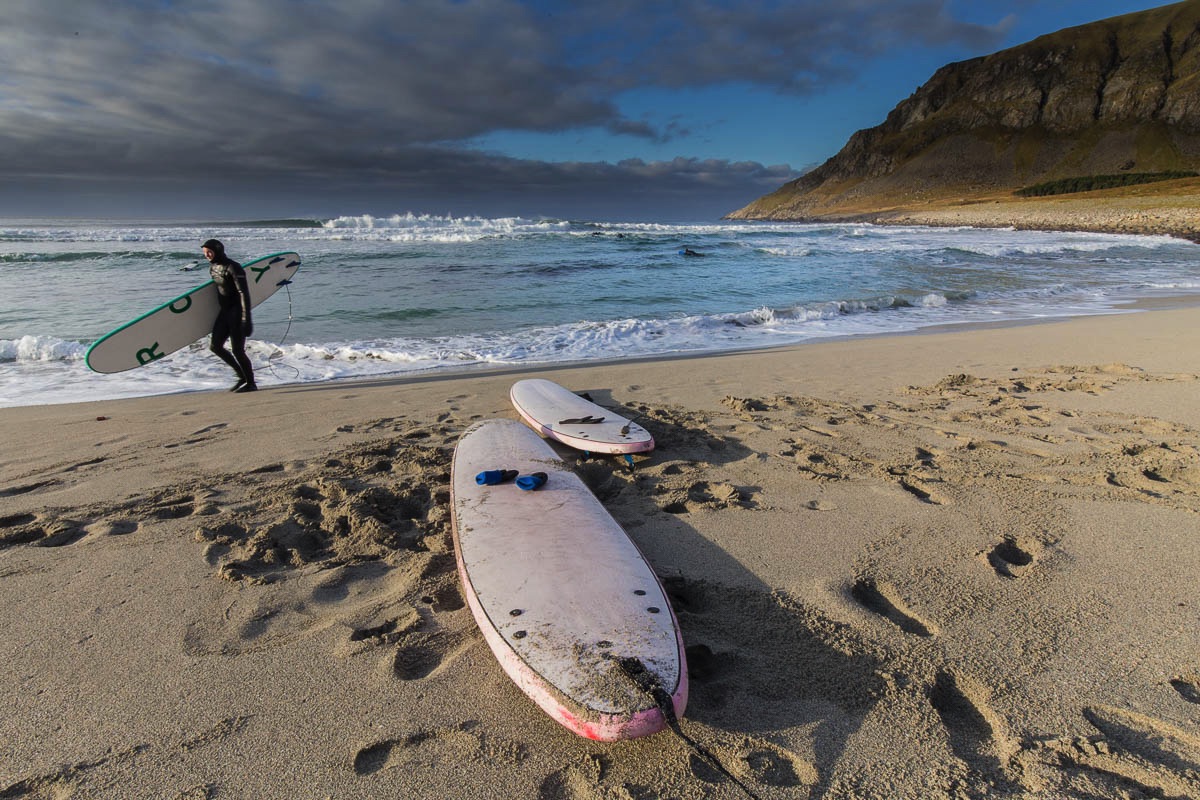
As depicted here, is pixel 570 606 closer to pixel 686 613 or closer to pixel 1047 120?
pixel 686 613

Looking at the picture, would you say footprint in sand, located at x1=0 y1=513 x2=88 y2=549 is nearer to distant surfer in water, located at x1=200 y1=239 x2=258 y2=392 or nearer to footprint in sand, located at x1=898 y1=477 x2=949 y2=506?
distant surfer in water, located at x1=200 y1=239 x2=258 y2=392

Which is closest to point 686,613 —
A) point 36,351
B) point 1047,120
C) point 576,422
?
point 576,422

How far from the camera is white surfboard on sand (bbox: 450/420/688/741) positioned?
1.65 meters

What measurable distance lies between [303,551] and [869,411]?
13.7 feet

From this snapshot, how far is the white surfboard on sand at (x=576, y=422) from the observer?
12.9ft

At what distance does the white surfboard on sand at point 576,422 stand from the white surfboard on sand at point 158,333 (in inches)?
166

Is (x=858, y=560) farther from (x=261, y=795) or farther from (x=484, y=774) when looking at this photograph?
(x=261, y=795)

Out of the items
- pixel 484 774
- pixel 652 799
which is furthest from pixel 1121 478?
pixel 484 774

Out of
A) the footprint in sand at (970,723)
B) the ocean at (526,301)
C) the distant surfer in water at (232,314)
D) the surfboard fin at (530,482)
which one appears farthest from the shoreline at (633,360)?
the footprint in sand at (970,723)

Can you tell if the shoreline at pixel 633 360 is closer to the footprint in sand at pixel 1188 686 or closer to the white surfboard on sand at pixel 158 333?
the white surfboard on sand at pixel 158 333

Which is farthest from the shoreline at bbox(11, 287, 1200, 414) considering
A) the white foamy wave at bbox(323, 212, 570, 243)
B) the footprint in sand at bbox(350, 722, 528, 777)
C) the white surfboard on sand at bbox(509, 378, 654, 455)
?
the white foamy wave at bbox(323, 212, 570, 243)

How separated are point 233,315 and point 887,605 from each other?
691 cm

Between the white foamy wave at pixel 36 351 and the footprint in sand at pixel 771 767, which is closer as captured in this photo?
the footprint in sand at pixel 771 767

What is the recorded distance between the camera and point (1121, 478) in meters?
3.30
